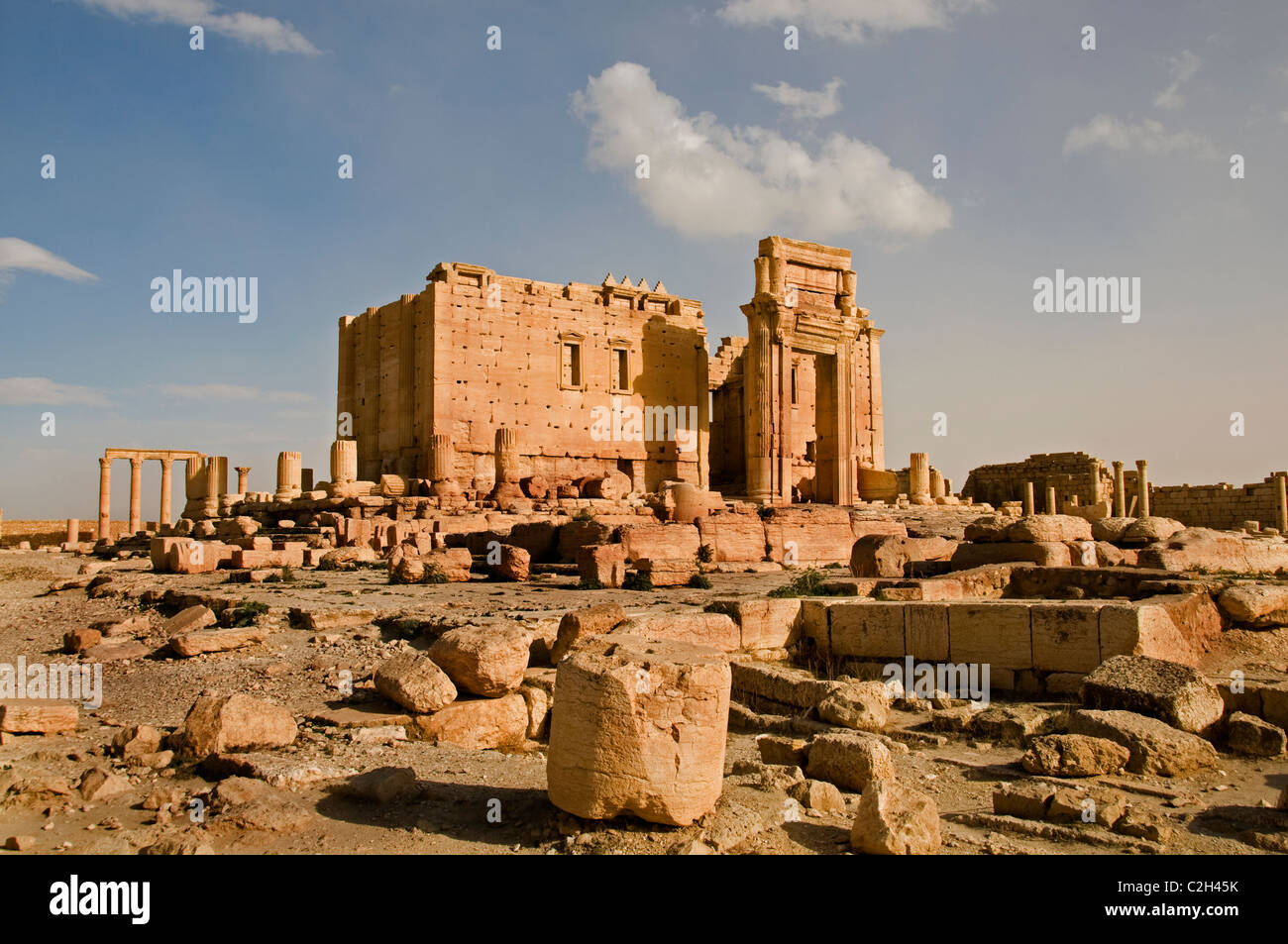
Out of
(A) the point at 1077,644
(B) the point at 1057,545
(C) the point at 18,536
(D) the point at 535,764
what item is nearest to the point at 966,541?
(B) the point at 1057,545

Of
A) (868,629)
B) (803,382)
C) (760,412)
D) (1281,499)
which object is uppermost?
(803,382)

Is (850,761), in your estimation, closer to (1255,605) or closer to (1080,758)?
(1080,758)

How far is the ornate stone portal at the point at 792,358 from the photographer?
29.4 m

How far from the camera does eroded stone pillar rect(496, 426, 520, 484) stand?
87.6 feet

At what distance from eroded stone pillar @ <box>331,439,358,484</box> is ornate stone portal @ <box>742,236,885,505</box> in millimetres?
13239

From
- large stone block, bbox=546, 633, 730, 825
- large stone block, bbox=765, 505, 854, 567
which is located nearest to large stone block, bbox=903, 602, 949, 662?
large stone block, bbox=546, 633, 730, 825

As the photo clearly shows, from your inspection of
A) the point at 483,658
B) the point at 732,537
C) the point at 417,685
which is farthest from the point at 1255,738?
the point at 732,537

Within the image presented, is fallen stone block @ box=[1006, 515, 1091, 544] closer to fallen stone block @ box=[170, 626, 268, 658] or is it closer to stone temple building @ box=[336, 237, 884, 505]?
fallen stone block @ box=[170, 626, 268, 658]

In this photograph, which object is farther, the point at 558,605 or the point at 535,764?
the point at 558,605

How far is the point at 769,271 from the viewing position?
97.6 feet

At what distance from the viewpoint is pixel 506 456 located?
88.3ft

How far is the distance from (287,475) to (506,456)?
22.6ft
